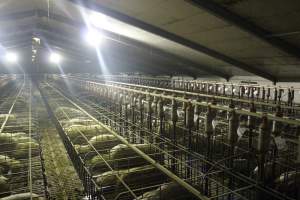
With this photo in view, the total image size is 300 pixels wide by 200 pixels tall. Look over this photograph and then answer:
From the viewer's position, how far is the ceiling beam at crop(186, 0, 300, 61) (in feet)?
24.0

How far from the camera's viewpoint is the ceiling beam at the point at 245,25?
7320 millimetres

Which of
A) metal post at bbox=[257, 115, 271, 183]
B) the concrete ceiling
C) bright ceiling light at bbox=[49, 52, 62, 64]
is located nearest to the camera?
metal post at bbox=[257, 115, 271, 183]

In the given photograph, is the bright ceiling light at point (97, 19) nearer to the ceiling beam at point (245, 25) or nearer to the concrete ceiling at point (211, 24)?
the concrete ceiling at point (211, 24)

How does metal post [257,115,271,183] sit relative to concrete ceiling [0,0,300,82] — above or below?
below

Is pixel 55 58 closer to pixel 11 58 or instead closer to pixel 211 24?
pixel 11 58

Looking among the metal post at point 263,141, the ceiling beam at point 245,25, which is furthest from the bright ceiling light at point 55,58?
the metal post at point 263,141

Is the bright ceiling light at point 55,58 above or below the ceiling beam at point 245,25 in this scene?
above

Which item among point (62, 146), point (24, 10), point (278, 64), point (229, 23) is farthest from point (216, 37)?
point (24, 10)

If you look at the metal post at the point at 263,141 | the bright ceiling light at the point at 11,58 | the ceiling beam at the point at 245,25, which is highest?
the bright ceiling light at the point at 11,58

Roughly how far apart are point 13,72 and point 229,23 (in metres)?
37.8

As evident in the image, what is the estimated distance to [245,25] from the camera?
794 cm

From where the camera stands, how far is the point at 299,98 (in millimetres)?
11531

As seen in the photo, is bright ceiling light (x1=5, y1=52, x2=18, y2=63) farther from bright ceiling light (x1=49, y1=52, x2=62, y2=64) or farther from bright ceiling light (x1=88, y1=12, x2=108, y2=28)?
bright ceiling light (x1=88, y1=12, x2=108, y2=28)

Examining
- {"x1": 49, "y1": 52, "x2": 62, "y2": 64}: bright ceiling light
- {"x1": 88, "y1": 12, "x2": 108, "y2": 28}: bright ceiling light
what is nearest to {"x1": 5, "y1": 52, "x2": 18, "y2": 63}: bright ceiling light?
{"x1": 49, "y1": 52, "x2": 62, "y2": 64}: bright ceiling light
